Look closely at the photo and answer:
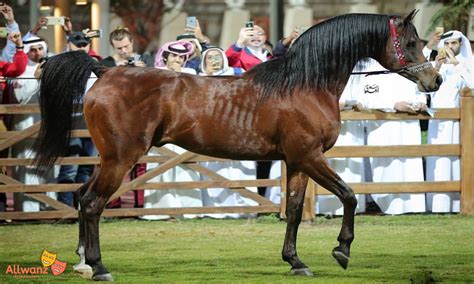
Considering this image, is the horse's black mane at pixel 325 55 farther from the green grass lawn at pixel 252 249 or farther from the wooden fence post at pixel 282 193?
the wooden fence post at pixel 282 193

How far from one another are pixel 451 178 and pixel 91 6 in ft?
22.9

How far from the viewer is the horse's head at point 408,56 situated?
1070 centimetres

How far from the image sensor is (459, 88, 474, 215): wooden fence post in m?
14.6

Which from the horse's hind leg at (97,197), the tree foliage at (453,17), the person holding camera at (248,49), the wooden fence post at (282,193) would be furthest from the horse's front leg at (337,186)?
the tree foliage at (453,17)

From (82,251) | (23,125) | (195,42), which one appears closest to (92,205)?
(82,251)

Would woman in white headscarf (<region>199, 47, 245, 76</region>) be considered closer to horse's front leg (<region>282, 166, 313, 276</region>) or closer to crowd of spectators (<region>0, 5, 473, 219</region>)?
crowd of spectators (<region>0, 5, 473, 219</region>)

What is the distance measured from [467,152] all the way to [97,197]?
6.02m

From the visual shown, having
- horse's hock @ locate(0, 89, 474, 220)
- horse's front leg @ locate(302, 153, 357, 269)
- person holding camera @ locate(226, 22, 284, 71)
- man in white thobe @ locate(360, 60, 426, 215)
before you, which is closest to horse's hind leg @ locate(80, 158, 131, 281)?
horse's front leg @ locate(302, 153, 357, 269)

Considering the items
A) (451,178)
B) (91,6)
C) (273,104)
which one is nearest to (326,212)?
(451,178)

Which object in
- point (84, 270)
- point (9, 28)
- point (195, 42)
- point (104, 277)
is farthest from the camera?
point (195, 42)

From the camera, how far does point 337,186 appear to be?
33.8 ft

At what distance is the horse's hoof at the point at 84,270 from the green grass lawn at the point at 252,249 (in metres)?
0.08

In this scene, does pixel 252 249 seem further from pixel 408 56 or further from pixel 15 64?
pixel 15 64

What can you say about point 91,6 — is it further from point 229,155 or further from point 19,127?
point 229,155
